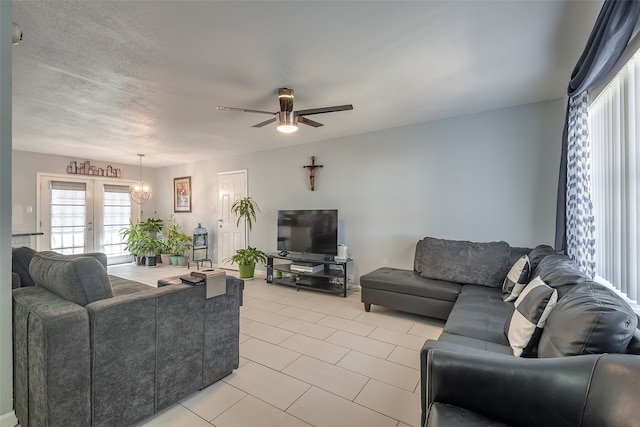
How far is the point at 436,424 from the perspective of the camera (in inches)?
40.3

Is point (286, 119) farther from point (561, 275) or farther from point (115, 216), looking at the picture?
point (115, 216)

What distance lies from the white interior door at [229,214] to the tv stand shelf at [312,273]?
1408mm

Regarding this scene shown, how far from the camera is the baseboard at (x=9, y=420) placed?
1.60 meters

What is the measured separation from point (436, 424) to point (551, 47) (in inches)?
107

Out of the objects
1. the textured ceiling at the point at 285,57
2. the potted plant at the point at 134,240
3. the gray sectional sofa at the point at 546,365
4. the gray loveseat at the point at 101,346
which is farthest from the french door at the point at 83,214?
the gray sectional sofa at the point at 546,365

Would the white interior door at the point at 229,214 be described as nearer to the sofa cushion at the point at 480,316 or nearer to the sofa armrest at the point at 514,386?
the sofa cushion at the point at 480,316

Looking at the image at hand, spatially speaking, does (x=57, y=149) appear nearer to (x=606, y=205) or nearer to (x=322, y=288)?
(x=322, y=288)

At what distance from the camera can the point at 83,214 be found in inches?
251

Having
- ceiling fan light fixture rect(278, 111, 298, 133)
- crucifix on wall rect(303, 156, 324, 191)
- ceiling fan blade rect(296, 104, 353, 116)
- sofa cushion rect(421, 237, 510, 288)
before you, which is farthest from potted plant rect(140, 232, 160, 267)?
sofa cushion rect(421, 237, 510, 288)

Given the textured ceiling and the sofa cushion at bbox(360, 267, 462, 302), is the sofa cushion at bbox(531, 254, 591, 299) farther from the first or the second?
the textured ceiling

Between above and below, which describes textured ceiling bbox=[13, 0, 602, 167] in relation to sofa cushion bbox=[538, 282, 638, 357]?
above

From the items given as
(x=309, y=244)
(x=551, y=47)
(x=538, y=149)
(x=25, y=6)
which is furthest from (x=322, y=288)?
(x=25, y=6)

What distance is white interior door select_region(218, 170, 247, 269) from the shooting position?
6.05 meters

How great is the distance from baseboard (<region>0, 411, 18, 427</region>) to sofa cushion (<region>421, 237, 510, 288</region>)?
3669mm
